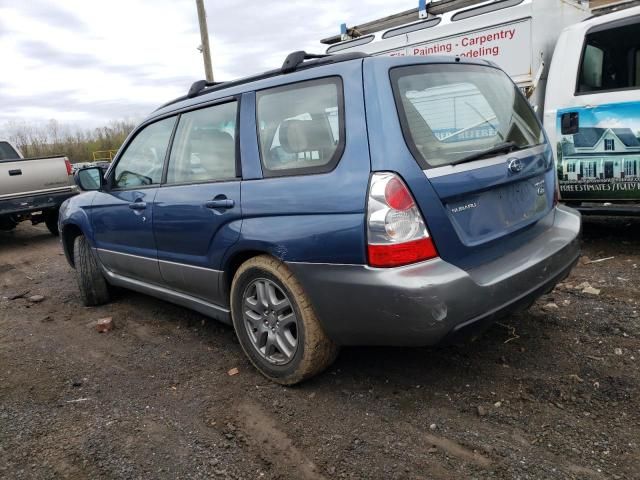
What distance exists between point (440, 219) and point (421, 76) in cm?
81

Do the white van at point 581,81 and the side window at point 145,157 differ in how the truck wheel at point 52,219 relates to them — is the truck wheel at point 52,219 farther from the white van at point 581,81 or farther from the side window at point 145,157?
the white van at point 581,81

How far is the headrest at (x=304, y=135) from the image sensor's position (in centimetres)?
264

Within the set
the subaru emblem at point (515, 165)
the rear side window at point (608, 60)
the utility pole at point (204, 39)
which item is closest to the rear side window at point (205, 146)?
the subaru emblem at point (515, 165)

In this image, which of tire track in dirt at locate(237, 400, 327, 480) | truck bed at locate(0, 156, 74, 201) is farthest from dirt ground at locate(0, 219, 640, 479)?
truck bed at locate(0, 156, 74, 201)

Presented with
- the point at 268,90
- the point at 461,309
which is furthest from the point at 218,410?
the point at 268,90

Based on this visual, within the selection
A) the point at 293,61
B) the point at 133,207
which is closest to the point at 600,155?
the point at 293,61

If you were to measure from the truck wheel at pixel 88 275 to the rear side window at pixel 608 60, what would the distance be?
479 centimetres

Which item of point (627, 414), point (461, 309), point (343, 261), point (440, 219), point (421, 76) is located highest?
point (421, 76)

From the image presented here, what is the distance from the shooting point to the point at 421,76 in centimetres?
267

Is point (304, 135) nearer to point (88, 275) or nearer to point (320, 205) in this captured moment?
point (320, 205)

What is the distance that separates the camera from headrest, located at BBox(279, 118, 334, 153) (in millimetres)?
2642

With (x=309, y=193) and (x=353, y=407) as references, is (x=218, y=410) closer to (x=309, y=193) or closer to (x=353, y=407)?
(x=353, y=407)

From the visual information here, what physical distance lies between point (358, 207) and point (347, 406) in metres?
1.09

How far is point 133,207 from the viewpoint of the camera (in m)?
3.87
